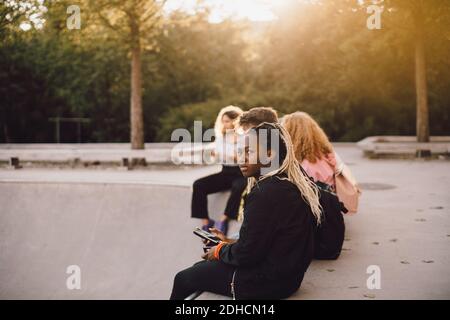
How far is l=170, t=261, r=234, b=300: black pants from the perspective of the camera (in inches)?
160

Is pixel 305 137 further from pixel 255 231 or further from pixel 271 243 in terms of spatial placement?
pixel 255 231

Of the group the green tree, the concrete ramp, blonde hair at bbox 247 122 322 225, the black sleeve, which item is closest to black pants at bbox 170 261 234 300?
the black sleeve

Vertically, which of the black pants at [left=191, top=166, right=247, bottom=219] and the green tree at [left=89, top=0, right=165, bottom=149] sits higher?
the green tree at [left=89, top=0, right=165, bottom=149]

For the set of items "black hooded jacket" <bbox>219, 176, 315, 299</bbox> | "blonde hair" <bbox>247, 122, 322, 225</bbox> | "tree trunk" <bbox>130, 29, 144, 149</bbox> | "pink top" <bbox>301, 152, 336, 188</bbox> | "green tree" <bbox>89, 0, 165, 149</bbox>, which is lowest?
"black hooded jacket" <bbox>219, 176, 315, 299</bbox>

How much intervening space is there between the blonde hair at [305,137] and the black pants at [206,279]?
7.66 feet

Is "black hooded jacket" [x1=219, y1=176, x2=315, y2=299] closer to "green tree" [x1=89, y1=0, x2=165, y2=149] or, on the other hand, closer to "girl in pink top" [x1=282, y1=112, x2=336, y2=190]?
"girl in pink top" [x1=282, y1=112, x2=336, y2=190]

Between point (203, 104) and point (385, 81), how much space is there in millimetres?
7867

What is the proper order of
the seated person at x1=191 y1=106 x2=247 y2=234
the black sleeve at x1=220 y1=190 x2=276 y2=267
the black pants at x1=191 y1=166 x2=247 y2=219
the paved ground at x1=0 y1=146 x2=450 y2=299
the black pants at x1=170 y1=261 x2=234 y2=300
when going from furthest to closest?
1. the black pants at x1=191 y1=166 x2=247 y2=219
2. the seated person at x1=191 y1=106 x2=247 y2=234
3. the paved ground at x1=0 y1=146 x2=450 y2=299
4. the black pants at x1=170 y1=261 x2=234 y2=300
5. the black sleeve at x1=220 y1=190 x2=276 y2=267

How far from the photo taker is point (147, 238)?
8.87 meters

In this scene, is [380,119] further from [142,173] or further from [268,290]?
[268,290]

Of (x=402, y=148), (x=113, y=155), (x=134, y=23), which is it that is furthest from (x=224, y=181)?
(x=402, y=148)

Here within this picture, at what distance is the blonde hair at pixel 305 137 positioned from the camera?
6.00m

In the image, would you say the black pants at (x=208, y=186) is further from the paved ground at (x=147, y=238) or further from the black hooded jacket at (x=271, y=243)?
the black hooded jacket at (x=271, y=243)

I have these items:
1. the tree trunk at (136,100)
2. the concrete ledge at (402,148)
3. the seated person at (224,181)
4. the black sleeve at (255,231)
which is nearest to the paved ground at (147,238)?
the seated person at (224,181)
